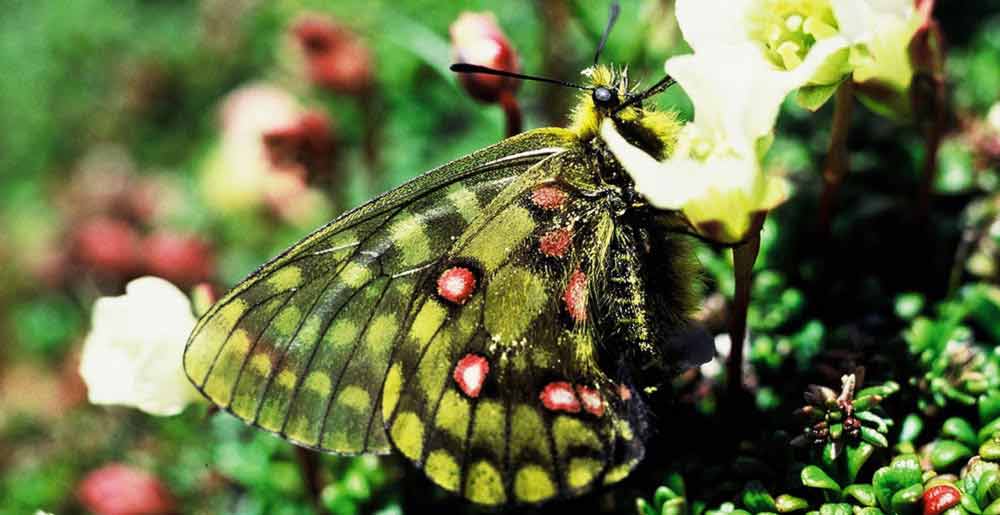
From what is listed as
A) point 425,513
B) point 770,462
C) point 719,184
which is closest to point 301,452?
point 425,513

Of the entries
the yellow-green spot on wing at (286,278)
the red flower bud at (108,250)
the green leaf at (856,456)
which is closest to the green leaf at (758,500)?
the green leaf at (856,456)

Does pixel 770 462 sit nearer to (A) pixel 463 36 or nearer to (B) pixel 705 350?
(B) pixel 705 350

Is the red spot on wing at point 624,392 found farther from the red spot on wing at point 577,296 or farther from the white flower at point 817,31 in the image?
the white flower at point 817,31

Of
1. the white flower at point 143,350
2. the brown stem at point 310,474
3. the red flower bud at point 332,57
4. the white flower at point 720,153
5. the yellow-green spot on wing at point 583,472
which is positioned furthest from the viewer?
the red flower bud at point 332,57

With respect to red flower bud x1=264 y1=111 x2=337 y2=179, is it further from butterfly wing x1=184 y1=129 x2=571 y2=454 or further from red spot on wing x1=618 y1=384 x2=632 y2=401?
red spot on wing x1=618 y1=384 x2=632 y2=401

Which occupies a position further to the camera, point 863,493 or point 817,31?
point 817,31

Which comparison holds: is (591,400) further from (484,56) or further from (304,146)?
(304,146)

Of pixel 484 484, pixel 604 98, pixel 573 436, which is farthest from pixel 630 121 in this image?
pixel 484 484
